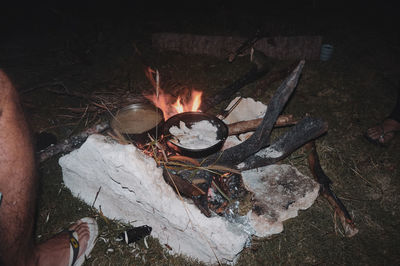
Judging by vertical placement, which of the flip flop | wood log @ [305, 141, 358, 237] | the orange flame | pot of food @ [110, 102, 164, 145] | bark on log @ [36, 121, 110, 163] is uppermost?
pot of food @ [110, 102, 164, 145]

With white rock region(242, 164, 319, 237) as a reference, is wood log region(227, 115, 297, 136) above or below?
above

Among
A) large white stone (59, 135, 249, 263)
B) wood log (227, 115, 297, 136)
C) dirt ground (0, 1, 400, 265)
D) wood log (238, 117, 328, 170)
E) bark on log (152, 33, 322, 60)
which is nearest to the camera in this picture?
large white stone (59, 135, 249, 263)

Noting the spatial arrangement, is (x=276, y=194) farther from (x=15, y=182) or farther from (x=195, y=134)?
(x=15, y=182)

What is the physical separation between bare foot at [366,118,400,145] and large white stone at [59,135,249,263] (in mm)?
2871

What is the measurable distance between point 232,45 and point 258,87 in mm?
1709

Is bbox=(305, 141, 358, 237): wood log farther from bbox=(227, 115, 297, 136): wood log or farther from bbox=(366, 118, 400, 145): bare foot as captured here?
bbox=(366, 118, 400, 145): bare foot

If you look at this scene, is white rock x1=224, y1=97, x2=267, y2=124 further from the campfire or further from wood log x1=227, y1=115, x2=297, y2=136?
the campfire

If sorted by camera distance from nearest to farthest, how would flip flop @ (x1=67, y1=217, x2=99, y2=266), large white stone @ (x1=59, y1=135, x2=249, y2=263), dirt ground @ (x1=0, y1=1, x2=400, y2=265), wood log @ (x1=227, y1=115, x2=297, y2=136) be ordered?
large white stone @ (x1=59, y1=135, x2=249, y2=263) < flip flop @ (x1=67, y1=217, x2=99, y2=266) < dirt ground @ (x1=0, y1=1, x2=400, y2=265) < wood log @ (x1=227, y1=115, x2=297, y2=136)

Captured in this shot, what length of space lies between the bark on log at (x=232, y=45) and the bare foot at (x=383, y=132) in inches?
99.6

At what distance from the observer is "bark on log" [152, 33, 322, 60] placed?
550 centimetres

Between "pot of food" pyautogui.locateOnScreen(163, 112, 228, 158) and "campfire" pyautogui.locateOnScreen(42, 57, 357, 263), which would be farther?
"pot of food" pyautogui.locateOnScreen(163, 112, 228, 158)

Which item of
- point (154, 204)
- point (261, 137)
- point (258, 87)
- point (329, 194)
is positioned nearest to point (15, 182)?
point (154, 204)

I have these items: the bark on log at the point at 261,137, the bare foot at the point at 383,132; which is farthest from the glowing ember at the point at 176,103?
the bare foot at the point at 383,132

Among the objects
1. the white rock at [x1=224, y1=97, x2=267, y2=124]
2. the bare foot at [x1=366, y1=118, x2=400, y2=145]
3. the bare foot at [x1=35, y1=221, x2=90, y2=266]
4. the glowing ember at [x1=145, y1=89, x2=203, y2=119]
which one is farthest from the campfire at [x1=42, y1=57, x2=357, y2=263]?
the bare foot at [x1=366, y1=118, x2=400, y2=145]
